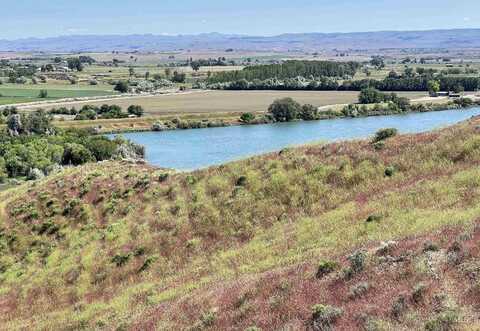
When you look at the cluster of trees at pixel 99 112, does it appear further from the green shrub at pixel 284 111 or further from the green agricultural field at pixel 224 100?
the green shrub at pixel 284 111

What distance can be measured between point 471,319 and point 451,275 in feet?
6.46

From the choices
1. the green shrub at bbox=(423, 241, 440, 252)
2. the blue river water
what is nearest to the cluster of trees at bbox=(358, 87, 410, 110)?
the blue river water

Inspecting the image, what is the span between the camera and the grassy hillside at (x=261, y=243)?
1148 cm

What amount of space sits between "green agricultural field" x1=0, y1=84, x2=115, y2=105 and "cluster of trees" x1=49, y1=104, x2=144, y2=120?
1885 cm

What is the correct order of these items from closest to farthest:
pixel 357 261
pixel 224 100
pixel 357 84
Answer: pixel 357 261
pixel 224 100
pixel 357 84

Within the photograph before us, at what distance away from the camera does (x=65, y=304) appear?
2092 centimetres

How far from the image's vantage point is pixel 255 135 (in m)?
91.3

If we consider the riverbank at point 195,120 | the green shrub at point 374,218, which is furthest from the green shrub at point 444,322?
the riverbank at point 195,120

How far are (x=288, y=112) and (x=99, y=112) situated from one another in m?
35.8

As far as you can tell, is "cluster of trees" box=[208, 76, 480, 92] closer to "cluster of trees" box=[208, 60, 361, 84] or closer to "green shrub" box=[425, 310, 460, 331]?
"cluster of trees" box=[208, 60, 361, 84]

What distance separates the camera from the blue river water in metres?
73.0

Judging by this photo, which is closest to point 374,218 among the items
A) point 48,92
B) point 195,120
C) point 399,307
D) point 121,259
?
point 399,307

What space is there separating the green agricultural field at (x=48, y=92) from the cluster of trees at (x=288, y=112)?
5942 centimetres

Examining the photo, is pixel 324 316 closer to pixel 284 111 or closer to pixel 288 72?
pixel 284 111
